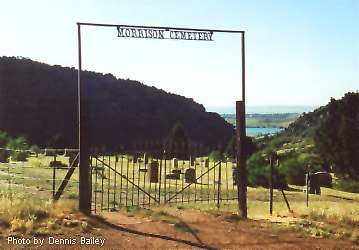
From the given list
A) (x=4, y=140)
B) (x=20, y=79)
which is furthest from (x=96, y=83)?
(x=4, y=140)

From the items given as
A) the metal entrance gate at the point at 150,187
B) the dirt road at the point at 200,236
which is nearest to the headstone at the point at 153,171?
the metal entrance gate at the point at 150,187

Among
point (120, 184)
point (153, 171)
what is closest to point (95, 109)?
point (153, 171)

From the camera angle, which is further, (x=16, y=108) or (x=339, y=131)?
(x=16, y=108)

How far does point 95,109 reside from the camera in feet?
309

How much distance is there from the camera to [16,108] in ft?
259

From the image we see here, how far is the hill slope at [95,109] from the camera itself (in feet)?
258

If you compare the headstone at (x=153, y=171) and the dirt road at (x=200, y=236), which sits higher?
the headstone at (x=153, y=171)

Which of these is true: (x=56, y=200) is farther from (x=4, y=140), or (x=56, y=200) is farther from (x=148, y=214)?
(x=4, y=140)

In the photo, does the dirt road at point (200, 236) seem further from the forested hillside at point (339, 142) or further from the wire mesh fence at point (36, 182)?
the forested hillside at point (339, 142)

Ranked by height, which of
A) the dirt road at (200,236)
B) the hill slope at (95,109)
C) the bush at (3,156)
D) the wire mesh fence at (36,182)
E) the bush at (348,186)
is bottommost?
the bush at (348,186)

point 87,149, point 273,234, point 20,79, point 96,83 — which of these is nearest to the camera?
point 273,234

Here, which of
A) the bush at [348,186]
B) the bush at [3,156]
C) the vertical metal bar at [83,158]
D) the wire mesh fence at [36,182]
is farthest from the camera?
the bush at [348,186]

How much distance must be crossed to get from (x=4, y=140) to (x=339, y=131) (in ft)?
86.9

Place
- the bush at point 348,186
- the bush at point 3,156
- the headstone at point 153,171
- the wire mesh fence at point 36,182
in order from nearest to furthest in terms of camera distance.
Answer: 1. the wire mesh fence at point 36,182
2. the headstone at point 153,171
3. the bush at point 3,156
4. the bush at point 348,186
